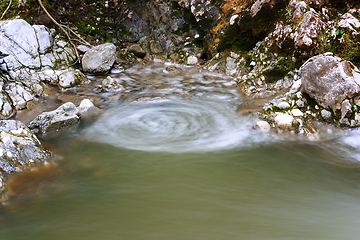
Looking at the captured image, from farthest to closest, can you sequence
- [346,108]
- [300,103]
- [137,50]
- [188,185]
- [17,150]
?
[137,50]
[300,103]
[346,108]
[17,150]
[188,185]

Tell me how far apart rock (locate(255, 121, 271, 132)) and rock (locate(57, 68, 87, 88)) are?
20.1 feet

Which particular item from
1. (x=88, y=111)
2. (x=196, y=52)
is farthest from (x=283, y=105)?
(x=196, y=52)

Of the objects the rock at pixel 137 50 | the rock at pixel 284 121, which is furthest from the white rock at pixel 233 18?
the rock at pixel 284 121

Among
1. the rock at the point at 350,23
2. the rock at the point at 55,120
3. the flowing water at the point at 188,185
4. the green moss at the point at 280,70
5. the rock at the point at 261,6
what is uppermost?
the rock at the point at 261,6

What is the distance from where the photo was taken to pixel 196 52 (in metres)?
10.2

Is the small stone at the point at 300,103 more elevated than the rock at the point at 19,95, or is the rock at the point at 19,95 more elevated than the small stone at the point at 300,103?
the rock at the point at 19,95

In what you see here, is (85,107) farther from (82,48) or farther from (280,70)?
(280,70)

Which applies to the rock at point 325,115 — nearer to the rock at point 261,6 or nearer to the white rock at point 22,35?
the rock at point 261,6

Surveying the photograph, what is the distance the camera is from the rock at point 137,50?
10469 millimetres

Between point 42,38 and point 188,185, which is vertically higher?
point 42,38

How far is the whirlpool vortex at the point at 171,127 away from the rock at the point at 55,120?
19.8 inches

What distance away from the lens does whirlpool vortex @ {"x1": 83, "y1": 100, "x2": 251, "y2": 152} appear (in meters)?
4.41

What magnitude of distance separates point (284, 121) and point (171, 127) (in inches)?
92.7

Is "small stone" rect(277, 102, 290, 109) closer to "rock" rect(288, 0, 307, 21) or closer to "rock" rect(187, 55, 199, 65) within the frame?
"rock" rect(288, 0, 307, 21)
